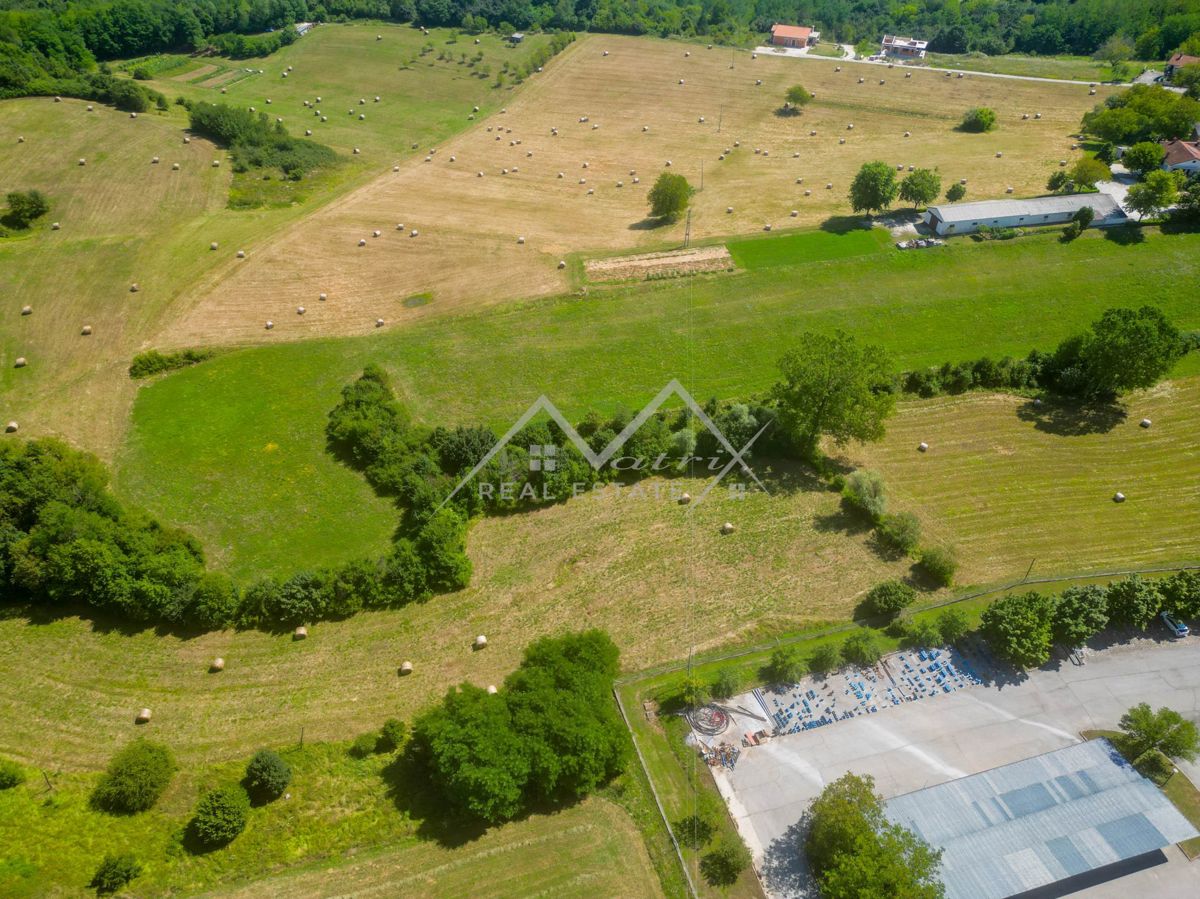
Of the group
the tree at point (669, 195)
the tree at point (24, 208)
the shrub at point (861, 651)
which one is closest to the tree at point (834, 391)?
the shrub at point (861, 651)

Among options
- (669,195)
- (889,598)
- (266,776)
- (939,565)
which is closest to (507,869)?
(266,776)

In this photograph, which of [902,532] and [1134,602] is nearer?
[1134,602]

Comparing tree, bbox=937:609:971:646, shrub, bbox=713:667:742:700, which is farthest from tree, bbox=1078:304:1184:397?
shrub, bbox=713:667:742:700

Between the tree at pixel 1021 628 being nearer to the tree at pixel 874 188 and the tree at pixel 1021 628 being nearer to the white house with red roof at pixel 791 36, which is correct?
the tree at pixel 874 188

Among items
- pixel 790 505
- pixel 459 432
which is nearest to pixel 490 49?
pixel 459 432

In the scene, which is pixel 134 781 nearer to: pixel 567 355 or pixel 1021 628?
pixel 567 355
